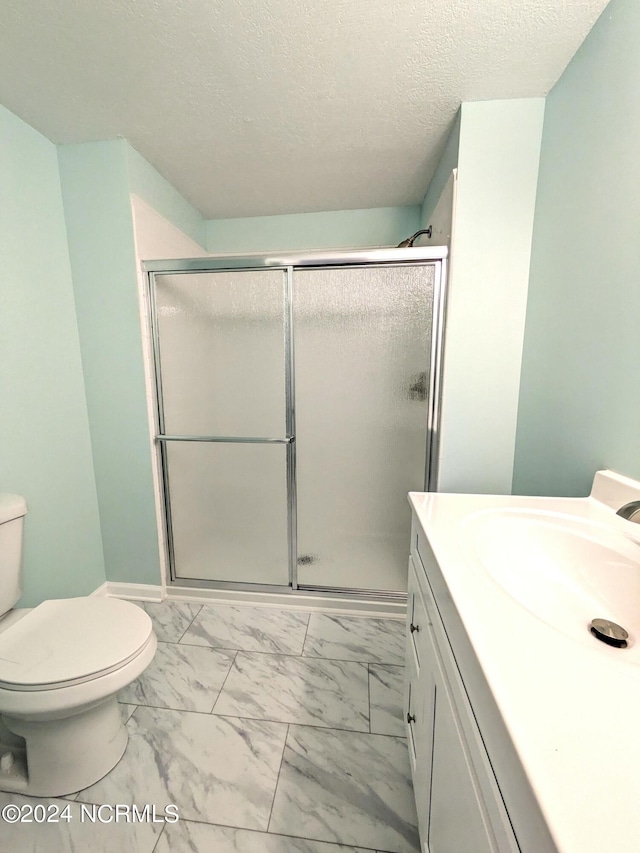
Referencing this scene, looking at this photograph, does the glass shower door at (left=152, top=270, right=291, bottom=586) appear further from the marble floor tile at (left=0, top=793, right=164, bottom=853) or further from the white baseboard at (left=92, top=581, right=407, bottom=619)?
the marble floor tile at (left=0, top=793, right=164, bottom=853)

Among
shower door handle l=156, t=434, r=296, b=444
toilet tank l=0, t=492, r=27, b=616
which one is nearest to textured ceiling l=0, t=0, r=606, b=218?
shower door handle l=156, t=434, r=296, b=444

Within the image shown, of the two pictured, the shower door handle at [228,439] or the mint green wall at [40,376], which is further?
the shower door handle at [228,439]

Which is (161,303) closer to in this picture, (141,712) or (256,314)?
(256,314)

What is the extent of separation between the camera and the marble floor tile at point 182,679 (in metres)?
1.27

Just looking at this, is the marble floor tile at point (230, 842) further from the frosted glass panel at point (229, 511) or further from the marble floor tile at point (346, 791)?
the frosted glass panel at point (229, 511)

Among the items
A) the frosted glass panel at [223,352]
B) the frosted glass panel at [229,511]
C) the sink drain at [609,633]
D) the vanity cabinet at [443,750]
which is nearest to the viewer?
the vanity cabinet at [443,750]

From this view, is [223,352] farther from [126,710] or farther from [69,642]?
[126,710]

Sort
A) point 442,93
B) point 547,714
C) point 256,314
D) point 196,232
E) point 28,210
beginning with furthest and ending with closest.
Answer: point 196,232
point 256,314
point 28,210
point 442,93
point 547,714

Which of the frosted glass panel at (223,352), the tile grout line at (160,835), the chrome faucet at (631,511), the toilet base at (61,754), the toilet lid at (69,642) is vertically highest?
the frosted glass panel at (223,352)

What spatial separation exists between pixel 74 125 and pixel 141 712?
2.37 meters

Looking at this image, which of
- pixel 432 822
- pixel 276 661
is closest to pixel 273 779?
pixel 276 661

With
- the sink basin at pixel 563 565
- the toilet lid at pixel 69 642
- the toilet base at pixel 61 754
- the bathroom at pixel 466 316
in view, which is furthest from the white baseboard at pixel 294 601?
the sink basin at pixel 563 565

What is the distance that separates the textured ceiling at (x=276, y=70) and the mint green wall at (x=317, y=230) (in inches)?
19.2

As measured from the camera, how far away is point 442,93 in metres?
1.26
